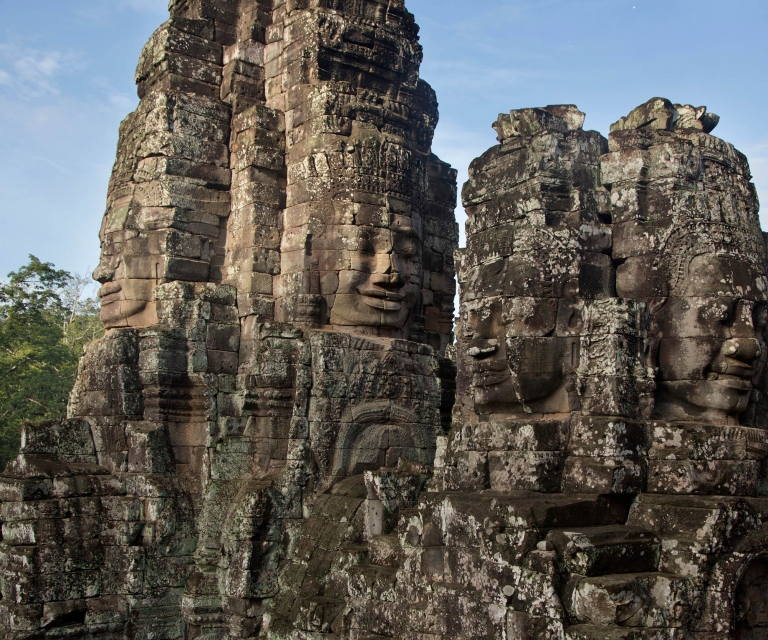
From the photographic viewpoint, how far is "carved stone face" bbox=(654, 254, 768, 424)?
283 inches

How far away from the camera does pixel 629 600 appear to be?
19.7 feet

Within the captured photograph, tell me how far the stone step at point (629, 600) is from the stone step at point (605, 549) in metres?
0.07

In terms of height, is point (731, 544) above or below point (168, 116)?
below

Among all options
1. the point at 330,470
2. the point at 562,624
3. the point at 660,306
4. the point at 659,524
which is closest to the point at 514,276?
the point at 660,306

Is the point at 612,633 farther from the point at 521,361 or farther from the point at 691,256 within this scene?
the point at 691,256

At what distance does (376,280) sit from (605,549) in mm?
6610

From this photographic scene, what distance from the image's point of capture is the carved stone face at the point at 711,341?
7.20 metres

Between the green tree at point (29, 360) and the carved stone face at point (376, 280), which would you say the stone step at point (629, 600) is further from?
the green tree at point (29, 360)

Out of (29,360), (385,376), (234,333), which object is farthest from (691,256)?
(29,360)

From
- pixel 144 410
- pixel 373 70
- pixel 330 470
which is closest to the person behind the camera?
pixel 330 470

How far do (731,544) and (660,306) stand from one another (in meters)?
1.95

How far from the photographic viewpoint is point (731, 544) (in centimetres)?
639

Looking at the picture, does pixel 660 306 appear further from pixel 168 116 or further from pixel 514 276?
pixel 168 116

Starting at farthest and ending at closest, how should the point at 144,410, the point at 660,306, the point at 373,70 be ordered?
1. the point at 373,70
2. the point at 144,410
3. the point at 660,306
